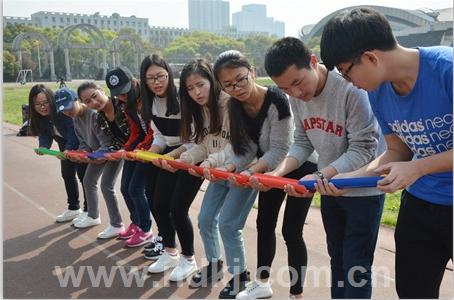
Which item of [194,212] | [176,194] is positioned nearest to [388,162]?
[176,194]

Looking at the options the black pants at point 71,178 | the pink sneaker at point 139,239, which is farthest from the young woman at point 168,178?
the black pants at point 71,178

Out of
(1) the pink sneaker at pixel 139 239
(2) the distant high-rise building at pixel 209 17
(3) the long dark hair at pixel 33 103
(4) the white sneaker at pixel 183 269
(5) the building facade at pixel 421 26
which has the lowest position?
(1) the pink sneaker at pixel 139 239

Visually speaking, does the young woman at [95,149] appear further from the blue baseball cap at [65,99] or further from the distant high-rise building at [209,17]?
the distant high-rise building at [209,17]

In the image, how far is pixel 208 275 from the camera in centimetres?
366

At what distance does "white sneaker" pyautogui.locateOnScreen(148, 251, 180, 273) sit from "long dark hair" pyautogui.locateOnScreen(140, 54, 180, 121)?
1270mm

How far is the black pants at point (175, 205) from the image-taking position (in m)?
3.56

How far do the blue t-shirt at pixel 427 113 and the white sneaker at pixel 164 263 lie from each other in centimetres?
242

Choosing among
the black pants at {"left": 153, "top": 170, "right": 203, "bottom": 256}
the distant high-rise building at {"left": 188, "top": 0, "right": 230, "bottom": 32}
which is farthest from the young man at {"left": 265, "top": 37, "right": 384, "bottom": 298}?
the distant high-rise building at {"left": 188, "top": 0, "right": 230, "bottom": 32}

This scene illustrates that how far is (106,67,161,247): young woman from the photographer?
4.07 metres

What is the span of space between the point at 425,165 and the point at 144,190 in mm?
3052

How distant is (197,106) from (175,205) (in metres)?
0.83

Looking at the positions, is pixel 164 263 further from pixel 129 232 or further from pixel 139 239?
pixel 129 232

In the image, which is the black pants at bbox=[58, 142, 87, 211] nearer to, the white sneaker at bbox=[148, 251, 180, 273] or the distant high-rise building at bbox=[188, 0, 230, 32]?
the white sneaker at bbox=[148, 251, 180, 273]

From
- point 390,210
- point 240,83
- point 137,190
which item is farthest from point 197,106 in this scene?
point 390,210
